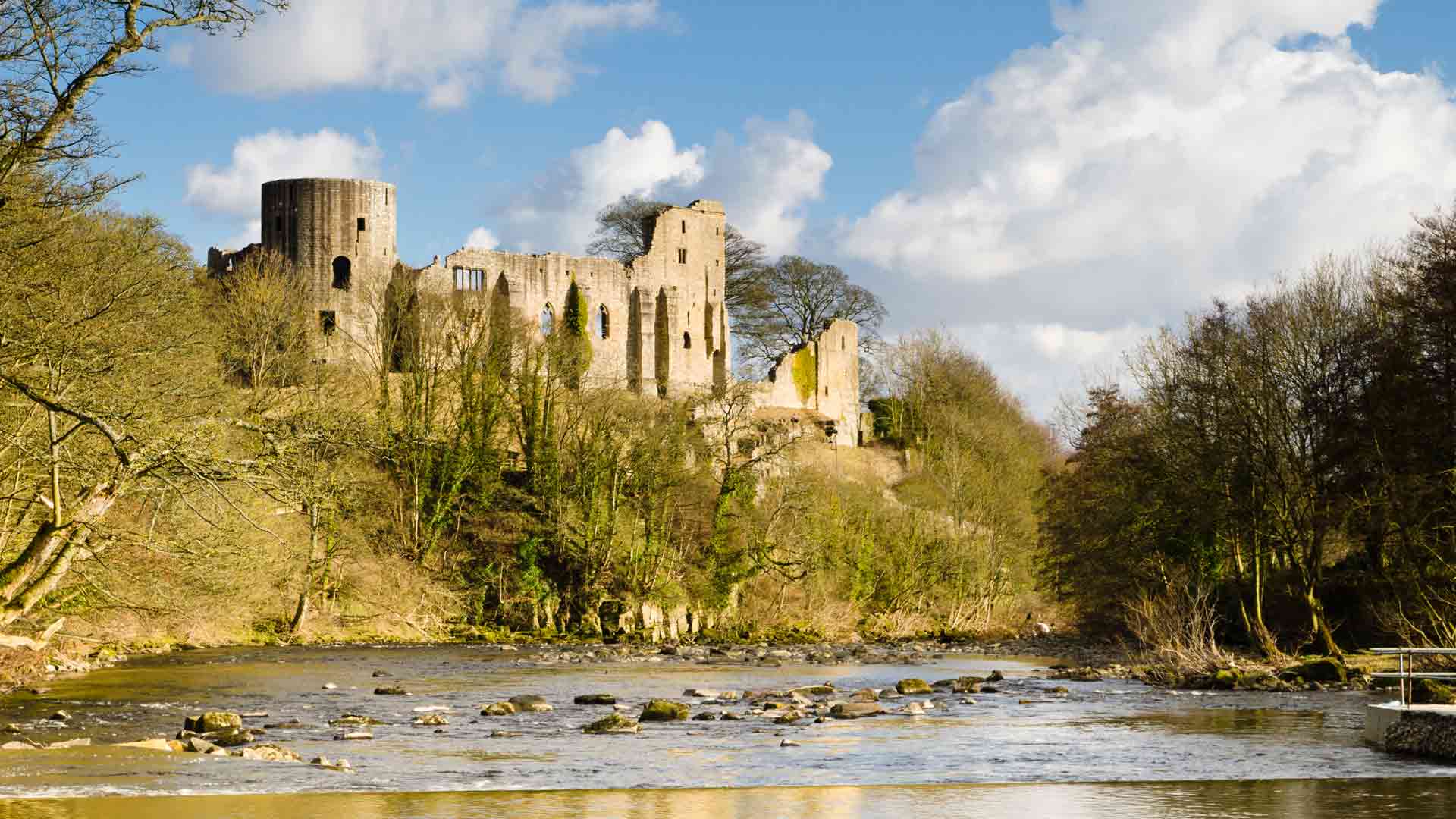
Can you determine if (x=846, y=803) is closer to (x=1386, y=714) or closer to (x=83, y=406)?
(x=1386, y=714)

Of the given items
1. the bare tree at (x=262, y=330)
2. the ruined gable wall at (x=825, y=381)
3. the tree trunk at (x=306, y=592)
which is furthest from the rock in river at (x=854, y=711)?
the ruined gable wall at (x=825, y=381)

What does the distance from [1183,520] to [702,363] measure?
4482 centimetres

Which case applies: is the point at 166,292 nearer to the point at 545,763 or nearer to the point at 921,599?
the point at 545,763

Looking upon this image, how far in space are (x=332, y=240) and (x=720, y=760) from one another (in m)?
51.4

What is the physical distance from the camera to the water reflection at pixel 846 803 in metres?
12.1

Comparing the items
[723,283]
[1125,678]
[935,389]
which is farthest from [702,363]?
[1125,678]

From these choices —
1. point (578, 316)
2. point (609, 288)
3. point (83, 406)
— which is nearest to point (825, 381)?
point (609, 288)

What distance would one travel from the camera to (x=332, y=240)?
63.9m

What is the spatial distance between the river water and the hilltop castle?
35834 millimetres

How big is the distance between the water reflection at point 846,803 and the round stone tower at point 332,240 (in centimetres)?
5170

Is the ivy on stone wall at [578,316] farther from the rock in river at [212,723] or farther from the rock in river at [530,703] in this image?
the rock in river at [212,723]

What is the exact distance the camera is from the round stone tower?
63438 mm

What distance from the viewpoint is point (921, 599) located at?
1981 inches

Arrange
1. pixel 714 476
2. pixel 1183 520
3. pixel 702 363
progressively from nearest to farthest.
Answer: pixel 1183 520
pixel 714 476
pixel 702 363
